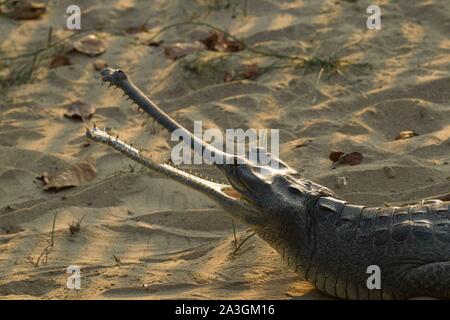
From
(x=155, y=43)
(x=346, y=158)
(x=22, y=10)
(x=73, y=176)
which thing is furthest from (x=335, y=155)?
(x=22, y=10)

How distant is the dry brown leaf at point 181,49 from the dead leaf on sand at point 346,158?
177cm

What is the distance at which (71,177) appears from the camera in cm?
513

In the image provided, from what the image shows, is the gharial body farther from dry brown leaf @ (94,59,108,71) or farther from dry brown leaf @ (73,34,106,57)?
dry brown leaf @ (73,34,106,57)

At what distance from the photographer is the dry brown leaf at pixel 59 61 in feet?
21.5

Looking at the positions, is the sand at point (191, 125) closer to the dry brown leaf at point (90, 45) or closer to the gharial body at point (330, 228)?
the dry brown leaf at point (90, 45)

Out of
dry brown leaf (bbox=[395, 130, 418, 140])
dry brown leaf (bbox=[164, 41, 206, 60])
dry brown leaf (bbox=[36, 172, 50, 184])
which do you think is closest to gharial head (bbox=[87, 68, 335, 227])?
dry brown leaf (bbox=[36, 172, 50, 184])

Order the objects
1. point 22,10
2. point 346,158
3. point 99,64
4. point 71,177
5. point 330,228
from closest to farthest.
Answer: point 330,228 < point 346,158 < point 71,177 < point 99,64 < point 22,10

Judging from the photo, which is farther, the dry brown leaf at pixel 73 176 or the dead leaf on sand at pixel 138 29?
the dead leaf on sand at pixel 138 29

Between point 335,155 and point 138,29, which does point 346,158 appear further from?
point 138,29

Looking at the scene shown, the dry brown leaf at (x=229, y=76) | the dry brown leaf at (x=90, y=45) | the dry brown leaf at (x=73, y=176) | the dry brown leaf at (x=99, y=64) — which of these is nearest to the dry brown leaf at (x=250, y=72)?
the dry brown leaf at (x=229, y=76)

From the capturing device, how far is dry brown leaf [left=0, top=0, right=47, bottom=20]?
23.7 ft

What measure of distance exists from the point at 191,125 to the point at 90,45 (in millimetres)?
1457

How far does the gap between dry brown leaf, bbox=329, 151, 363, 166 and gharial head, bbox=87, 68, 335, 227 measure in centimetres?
111
